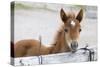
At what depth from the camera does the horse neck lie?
2.18m

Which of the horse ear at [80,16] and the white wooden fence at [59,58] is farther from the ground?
the horse ear at [80,16]

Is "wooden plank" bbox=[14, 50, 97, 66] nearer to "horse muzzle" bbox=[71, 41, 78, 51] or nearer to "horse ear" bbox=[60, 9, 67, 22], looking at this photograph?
"horse muzzle" bbox=[71, 41, 78, 51]

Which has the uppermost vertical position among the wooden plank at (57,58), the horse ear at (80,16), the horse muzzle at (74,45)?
the horse ear at (80,16)

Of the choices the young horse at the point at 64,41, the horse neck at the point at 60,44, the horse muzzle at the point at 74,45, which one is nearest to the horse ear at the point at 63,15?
the young horse at the point at 64,41

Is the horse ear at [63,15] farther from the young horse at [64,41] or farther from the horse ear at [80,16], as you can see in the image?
the horse ear at [80,16]

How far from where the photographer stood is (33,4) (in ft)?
6.82

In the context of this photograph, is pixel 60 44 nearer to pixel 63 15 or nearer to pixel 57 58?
pixel 57 58

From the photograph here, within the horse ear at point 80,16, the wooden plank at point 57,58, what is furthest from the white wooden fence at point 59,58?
the horse ear at point 80,16

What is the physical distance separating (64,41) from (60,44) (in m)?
0.06

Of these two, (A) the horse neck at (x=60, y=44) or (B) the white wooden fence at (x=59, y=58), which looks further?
(A) the horse neck at (x=60, y=44)

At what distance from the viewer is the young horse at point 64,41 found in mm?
2076

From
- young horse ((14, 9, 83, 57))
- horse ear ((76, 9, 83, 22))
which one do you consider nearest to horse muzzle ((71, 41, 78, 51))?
young horse ((14, 9, 83, 57))

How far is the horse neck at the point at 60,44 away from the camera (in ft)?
7.16
